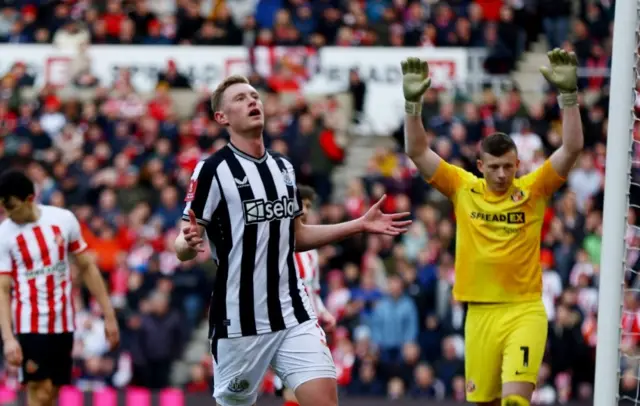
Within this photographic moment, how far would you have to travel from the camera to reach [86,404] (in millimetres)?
15812

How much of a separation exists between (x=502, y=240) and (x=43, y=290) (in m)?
3.55

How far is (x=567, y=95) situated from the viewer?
959 cm

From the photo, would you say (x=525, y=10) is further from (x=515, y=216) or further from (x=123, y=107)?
(x=515, y=216)

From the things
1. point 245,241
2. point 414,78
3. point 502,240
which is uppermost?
point 414,78

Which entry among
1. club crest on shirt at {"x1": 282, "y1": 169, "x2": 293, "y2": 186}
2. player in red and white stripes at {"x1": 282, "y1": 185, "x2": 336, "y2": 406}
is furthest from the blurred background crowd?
club crest on shirt at {"x1": 282, "y1": 169, "x2": 293, "y2": 186}

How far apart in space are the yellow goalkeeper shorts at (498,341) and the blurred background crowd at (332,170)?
5.59 m

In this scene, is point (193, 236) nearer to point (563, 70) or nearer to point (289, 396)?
point (563, 70)

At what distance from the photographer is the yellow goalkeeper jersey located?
1011cm

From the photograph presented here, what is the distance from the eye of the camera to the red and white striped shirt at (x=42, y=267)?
11.4m

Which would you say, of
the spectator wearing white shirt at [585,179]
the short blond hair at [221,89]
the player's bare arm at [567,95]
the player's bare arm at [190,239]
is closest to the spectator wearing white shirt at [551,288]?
the spectator wearing white shirt at [585,179]

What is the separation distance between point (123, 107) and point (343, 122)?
10.5 feet

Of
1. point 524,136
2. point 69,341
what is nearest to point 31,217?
point 69,341

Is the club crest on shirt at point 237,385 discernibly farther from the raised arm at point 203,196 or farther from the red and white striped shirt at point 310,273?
the red and white striped shirt at point 310,273

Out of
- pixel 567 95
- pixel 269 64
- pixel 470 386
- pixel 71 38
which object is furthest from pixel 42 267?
pixel 71 38
